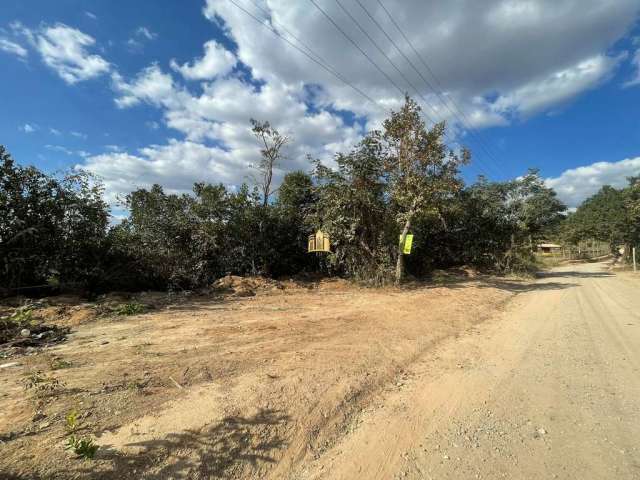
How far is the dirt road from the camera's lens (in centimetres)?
280

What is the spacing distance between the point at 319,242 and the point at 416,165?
16.4 feet

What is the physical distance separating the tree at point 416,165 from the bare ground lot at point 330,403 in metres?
6.60

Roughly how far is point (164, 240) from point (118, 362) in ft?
30.5

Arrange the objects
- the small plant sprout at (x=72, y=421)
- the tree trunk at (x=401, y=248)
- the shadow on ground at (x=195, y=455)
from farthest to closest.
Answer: the tree trunk at (x=401, y=248), the small plant sprout at (x=72, y=421), the shadow on ground at (x=195, y=455)

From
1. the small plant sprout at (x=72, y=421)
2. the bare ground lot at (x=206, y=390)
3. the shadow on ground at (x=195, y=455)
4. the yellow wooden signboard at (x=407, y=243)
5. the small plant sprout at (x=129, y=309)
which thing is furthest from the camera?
the yellow wooden signboard at (x=407, y=243)

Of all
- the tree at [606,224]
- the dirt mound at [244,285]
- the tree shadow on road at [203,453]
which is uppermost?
the tree at [606,224]

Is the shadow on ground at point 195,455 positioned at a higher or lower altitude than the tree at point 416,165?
lower

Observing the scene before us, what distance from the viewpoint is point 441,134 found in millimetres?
12906

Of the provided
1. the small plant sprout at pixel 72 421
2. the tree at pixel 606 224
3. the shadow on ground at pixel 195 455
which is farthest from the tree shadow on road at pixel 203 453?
the tree at pixel 606 224

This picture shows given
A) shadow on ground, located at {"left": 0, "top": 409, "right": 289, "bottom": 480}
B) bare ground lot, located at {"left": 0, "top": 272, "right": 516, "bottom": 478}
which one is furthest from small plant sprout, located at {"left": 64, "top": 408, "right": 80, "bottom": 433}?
shadow on ground, located at {"left": 0, "top": 409, "right": 289, "bottom": 480}

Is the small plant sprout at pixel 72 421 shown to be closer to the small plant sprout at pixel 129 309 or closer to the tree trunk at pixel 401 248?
the small plant sprout at pixel 129 309

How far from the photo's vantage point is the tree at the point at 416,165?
12.8 metres

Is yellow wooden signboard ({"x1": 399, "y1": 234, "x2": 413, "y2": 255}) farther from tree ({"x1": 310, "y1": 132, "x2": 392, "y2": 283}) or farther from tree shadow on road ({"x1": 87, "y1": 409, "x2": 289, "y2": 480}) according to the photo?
tree shadow on road ({"x1": 87, "y1": 409, "x2": 289, "y2": 480})

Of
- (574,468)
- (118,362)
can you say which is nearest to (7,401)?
(118,362)
